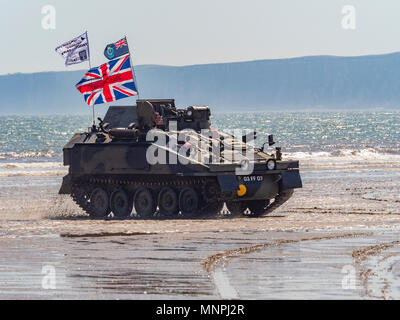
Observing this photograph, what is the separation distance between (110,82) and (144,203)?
4.24 m

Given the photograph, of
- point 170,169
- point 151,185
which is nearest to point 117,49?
point 151,185

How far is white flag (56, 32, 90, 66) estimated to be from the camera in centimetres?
2712

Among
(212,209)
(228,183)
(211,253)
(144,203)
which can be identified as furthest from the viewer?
(144,203)

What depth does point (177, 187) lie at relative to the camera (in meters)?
22.7

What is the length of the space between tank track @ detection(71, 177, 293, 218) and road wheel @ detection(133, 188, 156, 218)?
16cm

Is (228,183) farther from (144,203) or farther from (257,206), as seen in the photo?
(144,203)

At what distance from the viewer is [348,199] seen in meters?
27.2

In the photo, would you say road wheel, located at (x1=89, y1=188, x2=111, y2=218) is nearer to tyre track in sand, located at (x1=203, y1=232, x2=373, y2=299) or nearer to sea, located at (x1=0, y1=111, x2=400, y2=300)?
sea, located at (x1=0, y1=111, x2=400, y2=300)

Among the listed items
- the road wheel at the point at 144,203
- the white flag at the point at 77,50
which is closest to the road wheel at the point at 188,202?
the road wheel at the point at 144,203

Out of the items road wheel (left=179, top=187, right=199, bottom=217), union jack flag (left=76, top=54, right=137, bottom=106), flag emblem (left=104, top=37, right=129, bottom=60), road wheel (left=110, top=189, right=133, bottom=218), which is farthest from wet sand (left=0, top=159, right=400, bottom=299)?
flag emblem (left=104, top=37, right=129, bottom=60)

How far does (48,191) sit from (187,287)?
21.3 meters

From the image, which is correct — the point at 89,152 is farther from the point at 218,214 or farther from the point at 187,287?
the point at 187,287

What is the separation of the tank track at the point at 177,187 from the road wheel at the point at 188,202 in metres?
0.13

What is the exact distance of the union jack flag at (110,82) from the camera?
25969mm
